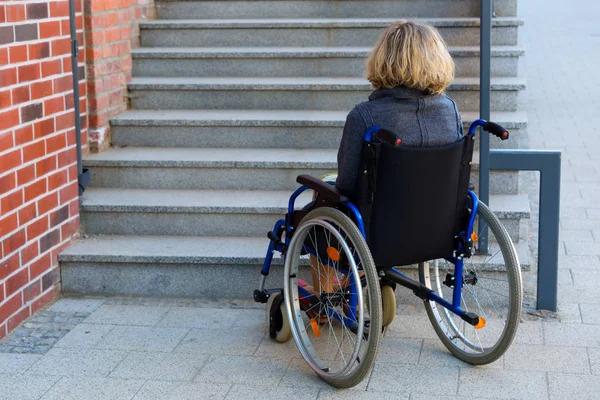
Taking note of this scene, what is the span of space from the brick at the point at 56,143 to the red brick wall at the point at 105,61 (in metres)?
0.64

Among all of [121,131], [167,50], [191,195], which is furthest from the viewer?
[167,50]

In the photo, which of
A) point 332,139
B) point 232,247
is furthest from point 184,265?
point 332,139

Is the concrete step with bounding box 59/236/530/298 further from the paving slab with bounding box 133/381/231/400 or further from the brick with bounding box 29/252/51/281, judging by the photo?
the paving slab with bounding box 133/381/231/400

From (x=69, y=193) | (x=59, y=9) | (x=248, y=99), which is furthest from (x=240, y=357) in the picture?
(x=248, y=99)

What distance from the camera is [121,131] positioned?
A: 215 inches

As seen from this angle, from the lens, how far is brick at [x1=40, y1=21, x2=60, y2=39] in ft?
Result: 14.4

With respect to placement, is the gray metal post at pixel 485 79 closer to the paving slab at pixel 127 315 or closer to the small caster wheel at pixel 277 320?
the small caster wheel at pixel 277 320

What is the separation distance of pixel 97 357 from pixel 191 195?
129 cm

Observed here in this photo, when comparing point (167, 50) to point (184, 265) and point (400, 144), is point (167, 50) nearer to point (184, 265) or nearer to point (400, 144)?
point (184, 265)

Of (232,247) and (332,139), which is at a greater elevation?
(332,139)

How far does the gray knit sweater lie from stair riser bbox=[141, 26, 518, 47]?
2.47 metres

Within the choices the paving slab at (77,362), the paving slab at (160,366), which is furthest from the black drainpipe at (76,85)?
the paving slab at (160,366)

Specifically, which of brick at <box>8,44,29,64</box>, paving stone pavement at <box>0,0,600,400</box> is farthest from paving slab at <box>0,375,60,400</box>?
brick at <box>8,44,29,64</box>

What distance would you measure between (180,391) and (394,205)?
1036mm
